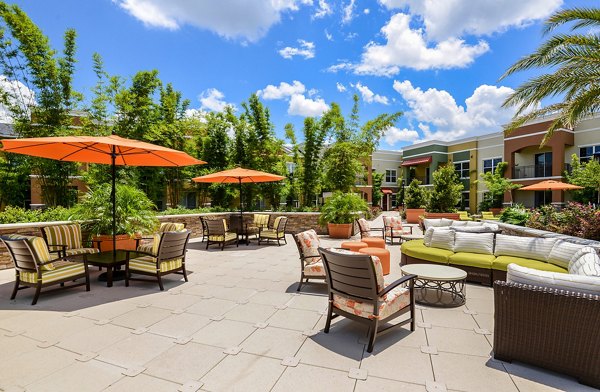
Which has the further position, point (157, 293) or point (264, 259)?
point (264, 259)

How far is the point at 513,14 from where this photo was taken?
Answer: 6180 mm

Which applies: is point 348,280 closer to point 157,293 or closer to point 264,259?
point 157,293

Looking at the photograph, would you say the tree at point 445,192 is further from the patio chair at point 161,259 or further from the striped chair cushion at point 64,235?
the striped chair cushion at point 64,235

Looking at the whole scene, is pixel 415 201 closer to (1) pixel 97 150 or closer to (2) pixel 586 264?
(2) pixel 586 264

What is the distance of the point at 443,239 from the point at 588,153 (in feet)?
70.6

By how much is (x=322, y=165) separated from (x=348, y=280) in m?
11.8

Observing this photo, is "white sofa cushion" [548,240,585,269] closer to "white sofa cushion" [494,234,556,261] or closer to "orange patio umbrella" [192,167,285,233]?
"white sofa cushion" [494,234,556,261]

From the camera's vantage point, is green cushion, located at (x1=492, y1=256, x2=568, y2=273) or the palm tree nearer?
green cushion, located at (x1=492, y1=256, x2=568, y2=273)

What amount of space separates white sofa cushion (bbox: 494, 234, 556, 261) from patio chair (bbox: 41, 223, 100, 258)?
8224 millimetres

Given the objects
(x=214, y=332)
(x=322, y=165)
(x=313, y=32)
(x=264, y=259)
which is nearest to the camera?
(x=214, y=332)

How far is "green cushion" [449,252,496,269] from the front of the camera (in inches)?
203

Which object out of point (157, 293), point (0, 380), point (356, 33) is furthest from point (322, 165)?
point (0, 380)

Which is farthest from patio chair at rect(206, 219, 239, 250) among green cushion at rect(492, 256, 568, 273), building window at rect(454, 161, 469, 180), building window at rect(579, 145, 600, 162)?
building window at rect(454, 161, 469, 180)

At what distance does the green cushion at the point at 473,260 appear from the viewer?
516cm
